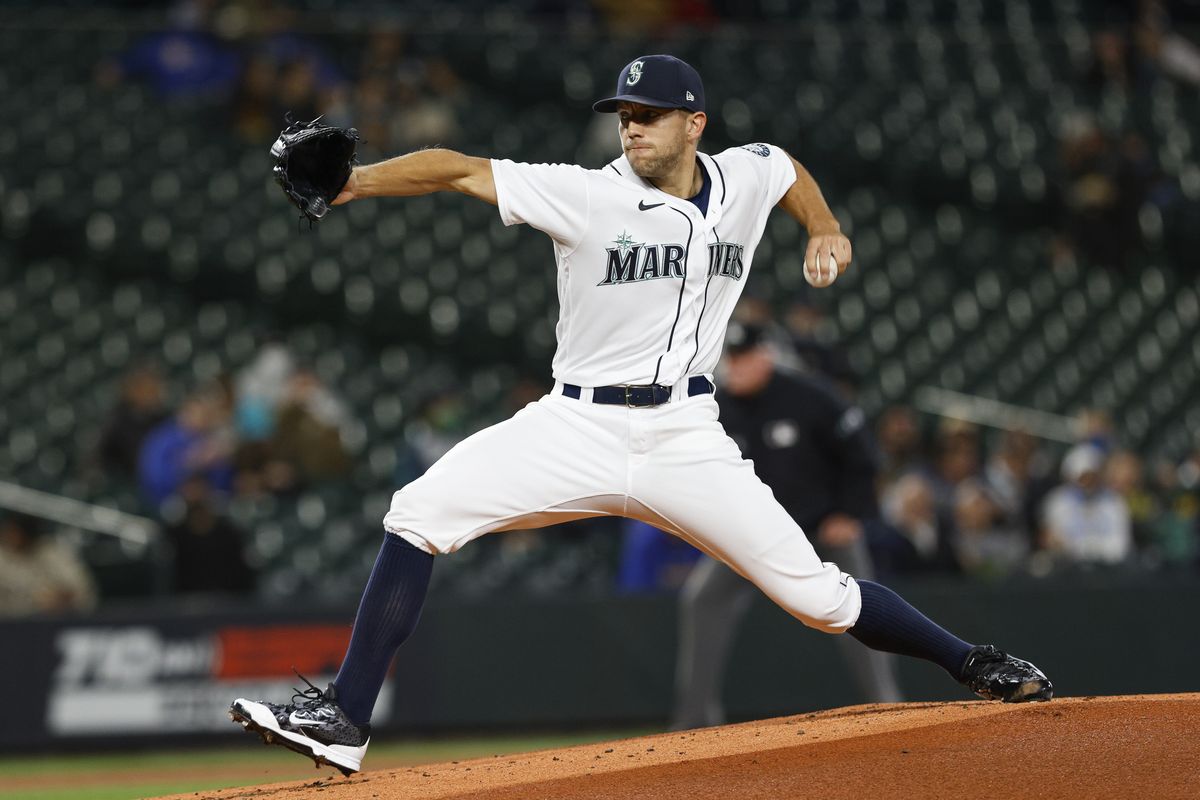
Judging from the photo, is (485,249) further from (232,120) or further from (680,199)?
(680,199)

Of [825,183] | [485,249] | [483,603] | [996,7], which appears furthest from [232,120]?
[996,7]

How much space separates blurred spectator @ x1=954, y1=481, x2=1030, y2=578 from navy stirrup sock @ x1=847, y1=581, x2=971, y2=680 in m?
5.63

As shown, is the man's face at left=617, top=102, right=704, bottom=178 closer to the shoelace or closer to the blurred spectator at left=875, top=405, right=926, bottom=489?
the shoelace

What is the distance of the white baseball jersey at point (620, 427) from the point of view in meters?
4.46

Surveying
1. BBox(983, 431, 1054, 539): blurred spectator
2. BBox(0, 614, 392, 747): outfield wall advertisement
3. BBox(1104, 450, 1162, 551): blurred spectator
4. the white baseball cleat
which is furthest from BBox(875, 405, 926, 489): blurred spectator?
the white baseball cleat

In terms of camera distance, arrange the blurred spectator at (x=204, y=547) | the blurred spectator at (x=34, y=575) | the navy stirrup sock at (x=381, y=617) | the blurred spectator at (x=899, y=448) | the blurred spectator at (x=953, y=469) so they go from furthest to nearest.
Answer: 1. the blurred spectator at (x=899, y=448)
2. the blurred spectator at (x=953, y=469)
3. the blurred spectator at (x=204, y=547)
4. the blurred spectator at (x=34, y=575)
5. the navy stirrup sock at (x=381, y=617)

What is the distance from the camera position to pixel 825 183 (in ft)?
50.0

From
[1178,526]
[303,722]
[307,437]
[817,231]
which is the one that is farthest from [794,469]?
[1178,526]

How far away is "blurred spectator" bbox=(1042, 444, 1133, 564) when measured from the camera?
34.7ft

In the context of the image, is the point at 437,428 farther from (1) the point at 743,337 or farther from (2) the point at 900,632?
(2) the point at 900,632

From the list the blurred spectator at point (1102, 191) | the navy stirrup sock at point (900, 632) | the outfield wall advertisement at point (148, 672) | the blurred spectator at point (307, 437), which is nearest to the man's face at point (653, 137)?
the navy stirrup sock at point (900, 632)

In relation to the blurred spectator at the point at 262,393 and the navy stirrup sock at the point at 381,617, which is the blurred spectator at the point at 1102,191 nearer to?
the blurred spectator at the point at 262,393

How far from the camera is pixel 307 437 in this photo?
1115 cm

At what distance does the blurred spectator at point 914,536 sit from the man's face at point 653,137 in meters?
5.60
